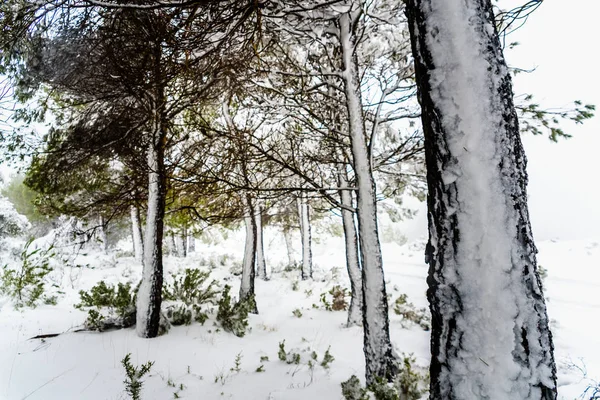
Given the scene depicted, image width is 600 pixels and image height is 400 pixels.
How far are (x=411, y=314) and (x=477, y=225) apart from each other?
7.38 meters

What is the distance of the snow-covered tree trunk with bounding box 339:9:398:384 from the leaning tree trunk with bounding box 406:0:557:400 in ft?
7.15

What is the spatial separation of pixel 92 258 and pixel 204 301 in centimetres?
1113

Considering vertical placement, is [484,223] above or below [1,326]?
above

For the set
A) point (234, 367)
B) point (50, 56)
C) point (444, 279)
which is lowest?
point (234, 367)

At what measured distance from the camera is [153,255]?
17.9 feet

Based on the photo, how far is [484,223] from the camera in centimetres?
137

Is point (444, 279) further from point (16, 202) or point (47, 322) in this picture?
point (16, 202)

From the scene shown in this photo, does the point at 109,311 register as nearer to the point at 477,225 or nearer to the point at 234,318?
the point at 234,318

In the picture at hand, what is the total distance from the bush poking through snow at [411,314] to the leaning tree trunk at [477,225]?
6401 millimetres

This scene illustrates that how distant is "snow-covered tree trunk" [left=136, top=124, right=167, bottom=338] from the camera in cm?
534

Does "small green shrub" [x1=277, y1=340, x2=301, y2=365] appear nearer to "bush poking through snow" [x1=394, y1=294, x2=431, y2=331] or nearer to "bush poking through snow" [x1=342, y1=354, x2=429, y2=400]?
"bush poking through snow" [x1=342, y1=354, x2=429, y2=400]

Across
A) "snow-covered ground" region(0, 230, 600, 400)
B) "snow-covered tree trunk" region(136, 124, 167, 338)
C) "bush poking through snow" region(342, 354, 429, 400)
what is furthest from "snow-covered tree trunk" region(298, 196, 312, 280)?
"bush poking through snow" region(342, 354, 429, 400)

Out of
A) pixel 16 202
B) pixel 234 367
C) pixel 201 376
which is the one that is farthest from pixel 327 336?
pixel 16 202

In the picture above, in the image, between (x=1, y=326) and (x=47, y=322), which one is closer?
(x=1, y=326)
